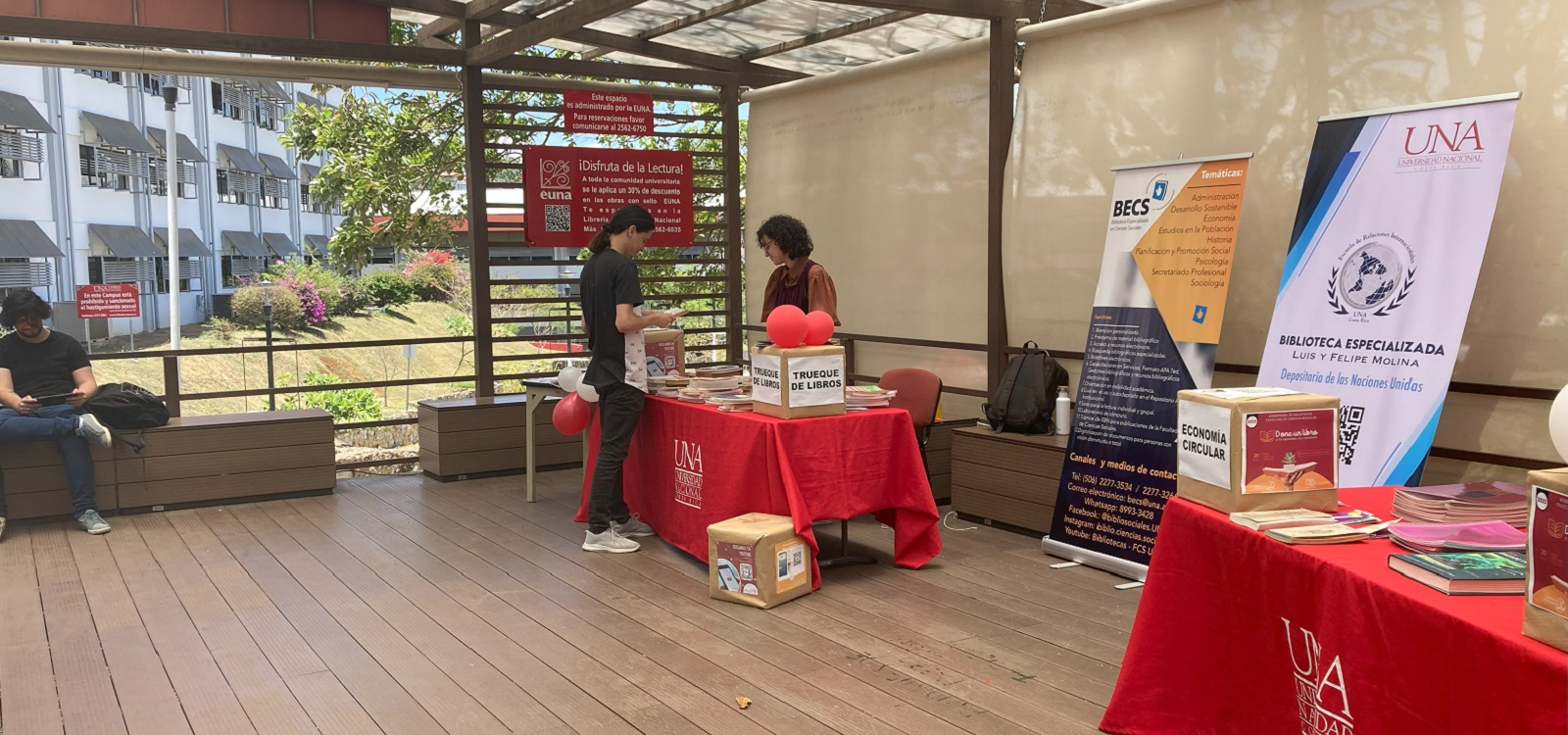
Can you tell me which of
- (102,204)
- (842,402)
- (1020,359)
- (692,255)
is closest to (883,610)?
(842,402)

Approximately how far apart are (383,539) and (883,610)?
111 inches

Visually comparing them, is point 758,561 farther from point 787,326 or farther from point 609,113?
point 609,113

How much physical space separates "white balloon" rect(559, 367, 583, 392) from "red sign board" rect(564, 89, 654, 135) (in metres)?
2.55

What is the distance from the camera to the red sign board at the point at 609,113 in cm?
805

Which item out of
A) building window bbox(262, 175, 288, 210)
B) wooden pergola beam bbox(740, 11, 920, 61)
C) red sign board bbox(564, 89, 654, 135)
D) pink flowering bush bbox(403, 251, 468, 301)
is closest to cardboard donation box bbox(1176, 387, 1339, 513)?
wooden pergola beam bbox(740, 11, 920, 61)

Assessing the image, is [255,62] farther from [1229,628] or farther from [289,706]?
[1229,628]

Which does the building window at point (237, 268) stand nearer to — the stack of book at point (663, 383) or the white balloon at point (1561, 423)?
the stack of book at point (663, 383)

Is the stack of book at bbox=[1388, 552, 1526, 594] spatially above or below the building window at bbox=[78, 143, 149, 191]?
below

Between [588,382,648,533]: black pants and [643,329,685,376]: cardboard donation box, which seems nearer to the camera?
[588,382,648,533]: black pants

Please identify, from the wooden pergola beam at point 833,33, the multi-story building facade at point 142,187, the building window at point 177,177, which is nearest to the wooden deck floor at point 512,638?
the multi-story building facade at point 142,187

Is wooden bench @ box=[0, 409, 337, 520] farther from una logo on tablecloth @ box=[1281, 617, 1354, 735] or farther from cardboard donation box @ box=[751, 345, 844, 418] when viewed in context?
una logo on tablecloth @ box=[1281, 617, 1354, 735]

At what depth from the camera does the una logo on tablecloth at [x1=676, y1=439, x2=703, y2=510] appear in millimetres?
5246

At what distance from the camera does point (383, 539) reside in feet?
19.2

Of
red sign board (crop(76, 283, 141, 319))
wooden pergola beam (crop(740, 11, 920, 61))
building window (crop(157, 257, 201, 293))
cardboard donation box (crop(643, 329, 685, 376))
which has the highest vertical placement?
wooden pergola beam (crop(740, 11, 920, 61))
